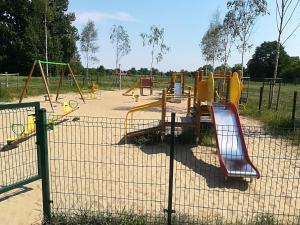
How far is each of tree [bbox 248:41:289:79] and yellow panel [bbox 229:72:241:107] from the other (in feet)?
265

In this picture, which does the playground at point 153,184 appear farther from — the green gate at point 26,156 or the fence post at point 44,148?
the fence post at point 44,148

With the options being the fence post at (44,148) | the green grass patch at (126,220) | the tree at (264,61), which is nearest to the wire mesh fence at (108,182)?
the green grass patch at (126,220)

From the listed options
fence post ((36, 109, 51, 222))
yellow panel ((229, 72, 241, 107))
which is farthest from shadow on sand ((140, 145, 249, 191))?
fence post ((36, 109, 51, 222))

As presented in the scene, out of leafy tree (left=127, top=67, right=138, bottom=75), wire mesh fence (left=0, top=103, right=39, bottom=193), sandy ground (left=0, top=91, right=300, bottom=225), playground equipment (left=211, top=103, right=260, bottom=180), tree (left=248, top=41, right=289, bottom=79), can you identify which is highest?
tree (left=248, top=41, right=289, bottom=79)

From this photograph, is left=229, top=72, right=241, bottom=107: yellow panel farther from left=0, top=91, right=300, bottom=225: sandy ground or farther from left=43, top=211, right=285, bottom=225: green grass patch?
left=43, top=211, right=285, bottom=225: green grass patch

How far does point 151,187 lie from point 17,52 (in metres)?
50.6

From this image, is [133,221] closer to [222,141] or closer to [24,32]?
[222,141]

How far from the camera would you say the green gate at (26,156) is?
4762mm

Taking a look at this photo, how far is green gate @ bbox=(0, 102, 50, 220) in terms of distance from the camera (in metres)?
4.76

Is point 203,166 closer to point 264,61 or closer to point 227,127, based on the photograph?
point 227,127

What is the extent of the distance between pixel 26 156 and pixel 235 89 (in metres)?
5.39

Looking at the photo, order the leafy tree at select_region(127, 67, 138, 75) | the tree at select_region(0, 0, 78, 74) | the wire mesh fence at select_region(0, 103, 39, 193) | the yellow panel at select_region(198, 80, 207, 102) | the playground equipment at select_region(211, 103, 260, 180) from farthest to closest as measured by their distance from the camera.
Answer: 1. the leafy tree at select_region(127, 67, 138, 75)
2. the tree at select_region(0, 0, 78, 74)
3. the yellow panel at select_region(198, 80, 207, 102)
4. the playground equipment at select_region(211, 103, 260, 180)
5. the wire mesh fence at select_region(0, 103, 39, 193)

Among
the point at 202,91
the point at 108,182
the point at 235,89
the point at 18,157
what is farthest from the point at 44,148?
the point at 235,89

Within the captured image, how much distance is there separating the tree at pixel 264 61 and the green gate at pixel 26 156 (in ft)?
273
